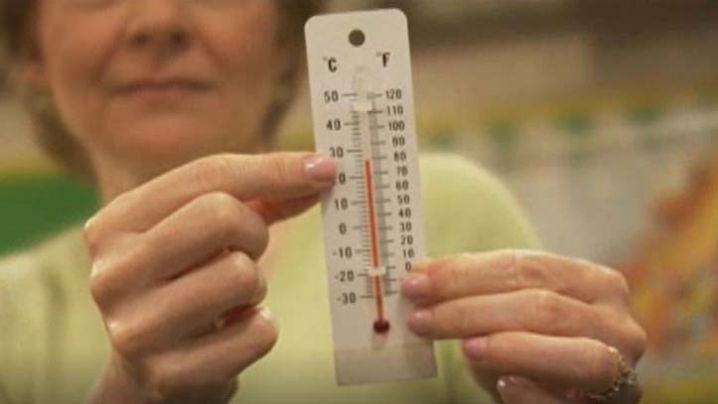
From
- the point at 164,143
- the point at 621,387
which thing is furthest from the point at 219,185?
the point at 621,387

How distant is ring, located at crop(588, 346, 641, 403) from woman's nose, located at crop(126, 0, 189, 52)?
361 millimetres

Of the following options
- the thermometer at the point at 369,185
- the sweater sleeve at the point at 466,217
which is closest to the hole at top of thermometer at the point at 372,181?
the thermometer at the point at 369,185

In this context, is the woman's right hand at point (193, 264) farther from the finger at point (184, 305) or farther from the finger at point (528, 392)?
the finger at point (528, 392)

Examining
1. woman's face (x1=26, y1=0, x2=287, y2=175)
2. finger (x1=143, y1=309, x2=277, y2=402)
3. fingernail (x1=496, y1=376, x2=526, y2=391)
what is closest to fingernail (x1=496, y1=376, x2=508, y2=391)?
fingernail (x1=496, y1=376, x2=526, y2=391)

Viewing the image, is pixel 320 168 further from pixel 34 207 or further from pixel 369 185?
pixel 34 207

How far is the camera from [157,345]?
58cm

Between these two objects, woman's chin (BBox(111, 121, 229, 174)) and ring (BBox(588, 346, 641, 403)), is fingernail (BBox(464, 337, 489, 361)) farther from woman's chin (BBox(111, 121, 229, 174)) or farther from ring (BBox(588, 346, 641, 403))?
woman's chin (BBox(111, 121, 229, 174))

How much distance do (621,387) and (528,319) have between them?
3.2 inches

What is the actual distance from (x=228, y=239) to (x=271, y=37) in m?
0.21

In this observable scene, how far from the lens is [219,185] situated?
574mm

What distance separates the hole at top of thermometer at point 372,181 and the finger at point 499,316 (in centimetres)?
2

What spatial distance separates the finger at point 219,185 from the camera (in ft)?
1.88

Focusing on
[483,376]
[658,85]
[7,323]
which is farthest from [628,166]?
[7,323]

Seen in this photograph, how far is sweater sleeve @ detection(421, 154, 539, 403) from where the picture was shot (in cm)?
72
